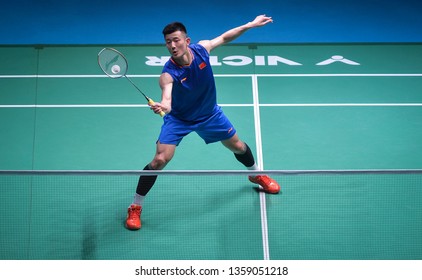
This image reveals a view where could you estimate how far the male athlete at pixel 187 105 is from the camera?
639 centimetres

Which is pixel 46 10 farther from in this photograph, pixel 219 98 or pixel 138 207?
pixel 138 207

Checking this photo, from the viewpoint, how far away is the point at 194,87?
651 cm

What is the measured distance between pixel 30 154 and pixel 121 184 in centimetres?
131

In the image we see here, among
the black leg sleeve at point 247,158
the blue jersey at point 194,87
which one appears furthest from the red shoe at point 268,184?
the blue jersey at point 194,87

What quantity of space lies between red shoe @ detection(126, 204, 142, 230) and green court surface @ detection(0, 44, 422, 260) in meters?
0.08

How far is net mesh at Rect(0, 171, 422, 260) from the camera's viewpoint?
246 inches

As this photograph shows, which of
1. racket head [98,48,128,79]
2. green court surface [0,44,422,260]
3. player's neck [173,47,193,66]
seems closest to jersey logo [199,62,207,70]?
player's neck [173,47,193,66]

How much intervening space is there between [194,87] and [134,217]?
56.6 inches

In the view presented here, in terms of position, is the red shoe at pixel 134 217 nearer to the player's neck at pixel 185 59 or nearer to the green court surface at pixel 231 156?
the green court surface at pixel 231 156

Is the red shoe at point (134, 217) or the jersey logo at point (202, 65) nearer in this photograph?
the jersey logo at point (202, 65)

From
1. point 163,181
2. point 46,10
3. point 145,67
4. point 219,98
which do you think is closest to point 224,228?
point 163,181

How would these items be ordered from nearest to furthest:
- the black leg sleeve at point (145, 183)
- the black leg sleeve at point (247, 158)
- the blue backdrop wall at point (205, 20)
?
the black leg sleeve at point (145, 183) < the black leg sleeve at point (247, 158) < the blue backdrop wall at point (205, 20)

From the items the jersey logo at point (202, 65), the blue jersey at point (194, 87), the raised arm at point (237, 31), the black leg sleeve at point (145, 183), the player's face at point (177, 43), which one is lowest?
the black leg sleeve at point (145, 183)

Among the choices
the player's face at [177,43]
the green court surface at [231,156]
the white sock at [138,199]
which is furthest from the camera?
the white sock at [138,199]
